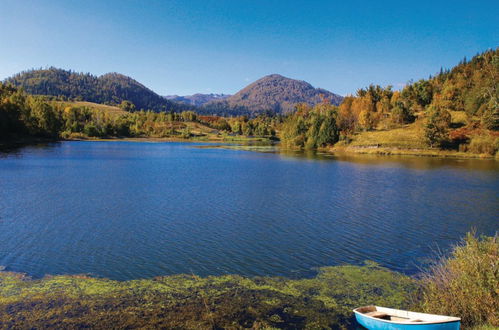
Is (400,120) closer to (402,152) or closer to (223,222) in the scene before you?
(402,152)

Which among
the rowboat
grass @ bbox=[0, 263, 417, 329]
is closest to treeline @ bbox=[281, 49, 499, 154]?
grass @ bbox=[0, 263, 417, 329]

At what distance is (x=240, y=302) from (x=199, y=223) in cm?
1443

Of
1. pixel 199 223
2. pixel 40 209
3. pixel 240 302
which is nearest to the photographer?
pixel 240 302

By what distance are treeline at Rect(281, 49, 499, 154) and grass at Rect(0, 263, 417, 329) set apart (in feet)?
359

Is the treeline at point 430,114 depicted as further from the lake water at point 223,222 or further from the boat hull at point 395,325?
the boat hull at point 395,325

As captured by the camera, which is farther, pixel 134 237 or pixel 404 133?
pixel 404 133

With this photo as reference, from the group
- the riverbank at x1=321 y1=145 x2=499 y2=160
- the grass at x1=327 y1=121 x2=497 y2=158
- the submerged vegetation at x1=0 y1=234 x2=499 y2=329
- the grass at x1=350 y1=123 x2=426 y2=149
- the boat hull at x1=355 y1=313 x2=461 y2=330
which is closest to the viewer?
the boat hull at x1=355 y1=313 x2=461 y2=330

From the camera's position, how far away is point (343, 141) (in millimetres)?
137375

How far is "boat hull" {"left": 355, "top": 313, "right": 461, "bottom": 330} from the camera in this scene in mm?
12320

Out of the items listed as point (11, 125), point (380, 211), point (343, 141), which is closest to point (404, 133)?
point (343, 141)

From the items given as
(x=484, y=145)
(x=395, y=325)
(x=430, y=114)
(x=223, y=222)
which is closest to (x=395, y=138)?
(x=430, y=114)

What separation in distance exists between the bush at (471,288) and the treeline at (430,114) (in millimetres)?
110615

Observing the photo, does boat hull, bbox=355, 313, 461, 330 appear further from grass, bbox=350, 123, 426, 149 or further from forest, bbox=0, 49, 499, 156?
grass, bbox=350, 123, 426, 149

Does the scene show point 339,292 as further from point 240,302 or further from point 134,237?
point 134,237
